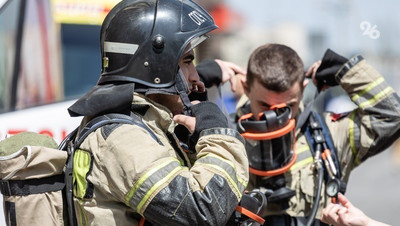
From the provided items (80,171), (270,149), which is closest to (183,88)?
(80,171)

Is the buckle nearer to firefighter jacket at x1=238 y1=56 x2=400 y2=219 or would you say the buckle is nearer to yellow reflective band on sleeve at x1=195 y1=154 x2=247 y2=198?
yellow reflective band on sleeve at x1=195 y1=154 x2=247 y2=198

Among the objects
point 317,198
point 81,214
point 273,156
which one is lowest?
point 317,198

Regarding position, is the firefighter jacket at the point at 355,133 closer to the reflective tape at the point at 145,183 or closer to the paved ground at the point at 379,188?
the reflective tape at the point at 145,183

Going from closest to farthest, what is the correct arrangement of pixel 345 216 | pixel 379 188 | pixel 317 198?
pixel 345 216 → pixel 317 198 → pixel 379 188

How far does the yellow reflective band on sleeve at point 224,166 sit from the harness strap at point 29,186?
22.0 inches

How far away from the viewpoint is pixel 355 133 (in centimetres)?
308

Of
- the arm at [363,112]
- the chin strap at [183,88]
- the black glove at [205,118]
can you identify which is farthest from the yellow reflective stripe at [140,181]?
the arm at [363,112]

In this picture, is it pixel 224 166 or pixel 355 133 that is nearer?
pixel 224 166

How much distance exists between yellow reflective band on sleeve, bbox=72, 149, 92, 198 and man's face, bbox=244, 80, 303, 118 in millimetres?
1316

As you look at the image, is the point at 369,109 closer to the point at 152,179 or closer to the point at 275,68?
the point at 275,68

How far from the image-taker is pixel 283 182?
3.04 metres

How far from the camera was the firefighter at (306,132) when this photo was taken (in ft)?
9.76

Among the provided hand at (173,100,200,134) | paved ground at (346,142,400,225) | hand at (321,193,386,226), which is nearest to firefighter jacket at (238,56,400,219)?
hand at (321,193,386,226)

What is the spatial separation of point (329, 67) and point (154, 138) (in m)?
1.45
